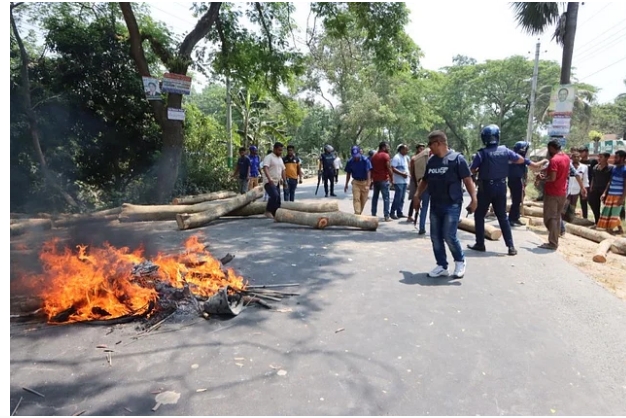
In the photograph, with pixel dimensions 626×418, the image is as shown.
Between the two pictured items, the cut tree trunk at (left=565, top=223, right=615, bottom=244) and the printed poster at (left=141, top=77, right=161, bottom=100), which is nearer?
the cut tree trunk at (left=565, top=223, right=615, bottom=244)

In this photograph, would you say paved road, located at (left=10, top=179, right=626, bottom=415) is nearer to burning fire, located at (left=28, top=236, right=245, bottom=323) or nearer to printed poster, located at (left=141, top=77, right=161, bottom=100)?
burning fire, located at (left=28, top=236, right=245, bottom=323)

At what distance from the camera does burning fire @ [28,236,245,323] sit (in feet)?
12.3

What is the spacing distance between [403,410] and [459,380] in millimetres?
574

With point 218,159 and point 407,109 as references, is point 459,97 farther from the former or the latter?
point 218,159

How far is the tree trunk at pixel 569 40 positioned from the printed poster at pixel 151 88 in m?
11.8

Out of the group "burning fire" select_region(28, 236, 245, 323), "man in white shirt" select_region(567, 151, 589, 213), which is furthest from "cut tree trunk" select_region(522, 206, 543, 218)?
"burning fire" select_region(28, 236, 245, 323)

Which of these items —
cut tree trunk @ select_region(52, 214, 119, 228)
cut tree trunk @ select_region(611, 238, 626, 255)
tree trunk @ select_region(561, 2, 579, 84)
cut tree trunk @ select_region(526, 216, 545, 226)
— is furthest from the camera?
tree trunk @ select_region(561, 2, 579, 84)

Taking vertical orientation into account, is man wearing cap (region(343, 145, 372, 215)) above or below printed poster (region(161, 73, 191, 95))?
below

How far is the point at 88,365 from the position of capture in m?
2.96

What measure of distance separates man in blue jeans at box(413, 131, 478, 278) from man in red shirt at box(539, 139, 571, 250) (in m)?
2.56

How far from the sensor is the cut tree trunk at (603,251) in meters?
6.59

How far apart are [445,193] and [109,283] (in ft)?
13.5

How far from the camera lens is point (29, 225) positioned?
26.1 feet

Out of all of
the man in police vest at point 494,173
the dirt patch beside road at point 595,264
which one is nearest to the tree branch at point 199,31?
the man in police vest at point 494,173
